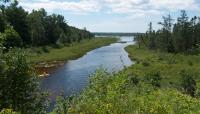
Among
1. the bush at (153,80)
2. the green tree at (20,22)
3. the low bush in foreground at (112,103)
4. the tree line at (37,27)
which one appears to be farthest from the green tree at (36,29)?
the low bush in foreground at (112,103)

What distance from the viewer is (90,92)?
18.6 meters

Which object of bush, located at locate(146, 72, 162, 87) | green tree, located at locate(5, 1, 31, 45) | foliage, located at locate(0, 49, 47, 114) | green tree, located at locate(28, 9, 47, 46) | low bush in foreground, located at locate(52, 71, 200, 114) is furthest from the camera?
green tree, located at locate(28, 9, 47, 46)

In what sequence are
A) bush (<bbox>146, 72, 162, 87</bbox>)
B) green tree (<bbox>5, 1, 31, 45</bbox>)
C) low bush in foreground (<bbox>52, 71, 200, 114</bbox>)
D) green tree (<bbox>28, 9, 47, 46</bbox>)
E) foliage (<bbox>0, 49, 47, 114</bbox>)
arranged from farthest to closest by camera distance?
1. green tree (<bbox>28, 9, 47, 46</bbox>)
2. green tree (<bbox>5, 1, 31, 45</bbox>)
3. bush (<bbox>146, 72, 162, 87</bbox>)
4. foliage (<bbox>0, 49, 47, 114</bbox>)
5. low bush in foreground (<bbox>52, 71, 200, 114</bbox>)

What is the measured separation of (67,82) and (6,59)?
43.7m

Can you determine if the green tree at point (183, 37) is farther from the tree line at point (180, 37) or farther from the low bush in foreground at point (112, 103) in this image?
the low bush in foreground at point (112, 103)

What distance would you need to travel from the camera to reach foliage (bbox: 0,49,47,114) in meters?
16.4

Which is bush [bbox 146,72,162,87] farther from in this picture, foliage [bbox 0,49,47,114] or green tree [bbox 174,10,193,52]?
green tree [bbox 174,10,193,52]

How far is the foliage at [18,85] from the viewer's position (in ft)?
53.7

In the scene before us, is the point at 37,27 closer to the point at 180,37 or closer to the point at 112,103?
the point at 180,37

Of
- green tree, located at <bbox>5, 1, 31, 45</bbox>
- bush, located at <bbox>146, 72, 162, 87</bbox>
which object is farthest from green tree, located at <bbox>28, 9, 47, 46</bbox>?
bush, located at <bbox>146, 72, 162, 87</bbox>

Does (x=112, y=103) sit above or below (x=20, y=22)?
below

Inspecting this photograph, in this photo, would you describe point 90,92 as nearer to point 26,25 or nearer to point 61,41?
point 26,25

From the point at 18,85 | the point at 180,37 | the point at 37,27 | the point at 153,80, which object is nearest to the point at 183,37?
the point at 180,37

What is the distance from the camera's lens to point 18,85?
55.5 ft
